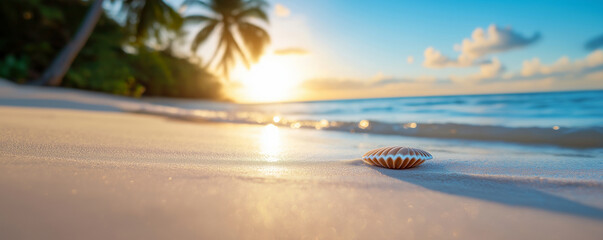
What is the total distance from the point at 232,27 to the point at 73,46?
37.5 feet

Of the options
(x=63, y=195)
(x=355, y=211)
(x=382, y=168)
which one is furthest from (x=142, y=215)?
(x=382, y=168)

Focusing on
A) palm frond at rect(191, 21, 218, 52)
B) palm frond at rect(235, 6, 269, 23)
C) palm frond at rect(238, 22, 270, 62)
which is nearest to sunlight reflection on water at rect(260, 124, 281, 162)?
palm frond at rect(238, 22, 270, 62)

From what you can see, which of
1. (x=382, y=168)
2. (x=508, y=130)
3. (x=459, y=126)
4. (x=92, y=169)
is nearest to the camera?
(x=92, y=169)

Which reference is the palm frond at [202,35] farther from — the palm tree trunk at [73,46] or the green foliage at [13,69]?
the green foliage at [13,69]

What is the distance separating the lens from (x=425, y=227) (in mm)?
682

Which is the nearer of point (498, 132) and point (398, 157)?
point (398, 157)

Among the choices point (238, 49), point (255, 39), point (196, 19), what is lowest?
point (238, 49)

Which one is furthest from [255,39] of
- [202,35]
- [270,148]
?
[270,148]

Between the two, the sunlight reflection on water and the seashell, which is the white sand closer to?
the seashell

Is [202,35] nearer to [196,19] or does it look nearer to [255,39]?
[196,19]

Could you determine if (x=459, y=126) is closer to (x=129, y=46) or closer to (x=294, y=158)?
(x=294, y=158)

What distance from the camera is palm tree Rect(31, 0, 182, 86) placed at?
9.83 metres

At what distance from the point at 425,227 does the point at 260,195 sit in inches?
15.3

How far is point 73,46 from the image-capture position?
9.95 meters
